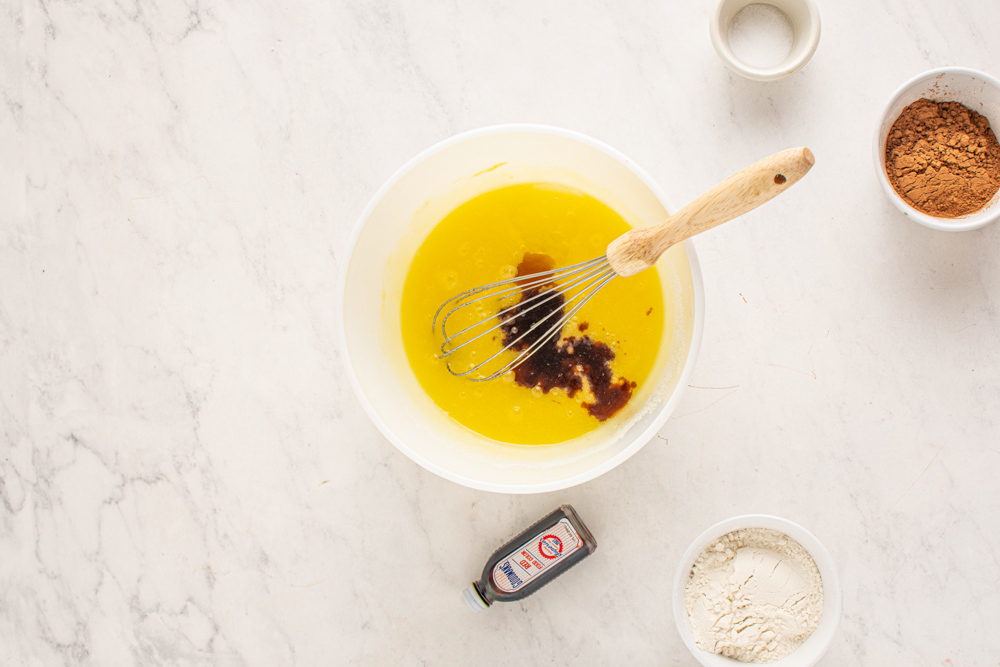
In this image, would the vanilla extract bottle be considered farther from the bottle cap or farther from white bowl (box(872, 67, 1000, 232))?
white bowl (box(872, 67, 1000, 232))

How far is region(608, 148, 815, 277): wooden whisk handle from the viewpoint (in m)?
0.64

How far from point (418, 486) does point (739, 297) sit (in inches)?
24.0

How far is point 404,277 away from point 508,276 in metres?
0.17

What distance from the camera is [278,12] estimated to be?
1.07 metres

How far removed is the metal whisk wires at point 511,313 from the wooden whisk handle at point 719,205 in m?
0.20

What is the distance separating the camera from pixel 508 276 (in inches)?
41.7

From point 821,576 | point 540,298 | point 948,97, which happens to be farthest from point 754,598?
point 948,97

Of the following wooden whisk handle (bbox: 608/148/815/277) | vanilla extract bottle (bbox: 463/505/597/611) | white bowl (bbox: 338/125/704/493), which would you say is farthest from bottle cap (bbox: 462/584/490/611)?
wooden whisk handle (bbox: 608/148/815/277)

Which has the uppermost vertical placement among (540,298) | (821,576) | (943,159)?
(540,298)

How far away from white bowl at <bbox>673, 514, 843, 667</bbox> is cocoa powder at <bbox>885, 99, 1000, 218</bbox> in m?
0.53

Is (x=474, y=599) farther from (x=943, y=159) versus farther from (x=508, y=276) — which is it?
(x=943, y=159)

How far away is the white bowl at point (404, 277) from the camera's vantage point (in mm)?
898

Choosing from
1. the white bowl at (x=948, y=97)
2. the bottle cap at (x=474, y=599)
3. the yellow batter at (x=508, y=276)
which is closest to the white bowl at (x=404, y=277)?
the yellow batter at (x=508, y=276)

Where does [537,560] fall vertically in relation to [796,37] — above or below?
below
